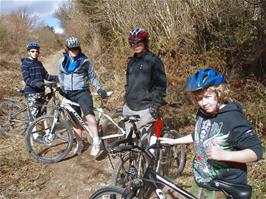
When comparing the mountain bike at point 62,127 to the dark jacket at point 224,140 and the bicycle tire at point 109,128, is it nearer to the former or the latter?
the bicycle tire at point 109,128

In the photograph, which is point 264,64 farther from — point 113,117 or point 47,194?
point 47,194

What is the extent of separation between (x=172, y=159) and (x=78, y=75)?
1.96 metres

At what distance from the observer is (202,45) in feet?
29.2

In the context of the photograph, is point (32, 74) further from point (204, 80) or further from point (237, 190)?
point (237, 190)

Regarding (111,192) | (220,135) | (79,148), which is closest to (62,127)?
(79,148)

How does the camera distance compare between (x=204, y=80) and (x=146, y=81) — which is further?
(x=146, y=81)

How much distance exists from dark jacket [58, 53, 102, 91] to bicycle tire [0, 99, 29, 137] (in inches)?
76.3

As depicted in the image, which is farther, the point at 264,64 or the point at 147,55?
the point at 264,64

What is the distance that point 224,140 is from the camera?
2721 mm

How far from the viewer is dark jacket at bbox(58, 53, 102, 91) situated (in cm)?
602

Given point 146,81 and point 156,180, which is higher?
point 146,81

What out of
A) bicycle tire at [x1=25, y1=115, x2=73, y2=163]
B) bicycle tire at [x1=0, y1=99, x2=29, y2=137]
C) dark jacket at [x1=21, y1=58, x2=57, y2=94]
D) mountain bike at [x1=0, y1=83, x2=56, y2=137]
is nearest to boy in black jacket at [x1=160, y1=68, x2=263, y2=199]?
bicycle tire at [x1=25, y1=115, x2=73, y2=163]

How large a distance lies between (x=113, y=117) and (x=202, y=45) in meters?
3.48

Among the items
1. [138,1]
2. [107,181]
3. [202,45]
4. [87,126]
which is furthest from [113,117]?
[138,1]
